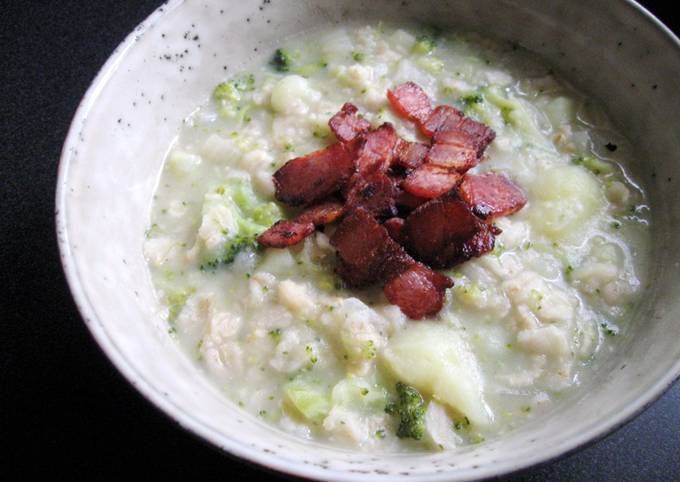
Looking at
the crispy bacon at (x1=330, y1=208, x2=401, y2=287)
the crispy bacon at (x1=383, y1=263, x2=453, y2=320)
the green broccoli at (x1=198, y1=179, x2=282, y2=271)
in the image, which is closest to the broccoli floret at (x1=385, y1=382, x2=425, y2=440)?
the crispy bacon at (x1=383, y1=263, x2=453, y2=320)

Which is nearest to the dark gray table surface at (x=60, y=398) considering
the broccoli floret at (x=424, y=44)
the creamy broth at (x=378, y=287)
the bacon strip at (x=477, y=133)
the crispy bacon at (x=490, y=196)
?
the creamy broth at (x=378, y=287)

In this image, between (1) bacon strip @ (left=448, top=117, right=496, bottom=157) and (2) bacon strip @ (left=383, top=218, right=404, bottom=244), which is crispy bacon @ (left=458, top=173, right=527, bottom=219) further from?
(2) bacon strip @ (left=383, top=218, right=404, bottom=244)

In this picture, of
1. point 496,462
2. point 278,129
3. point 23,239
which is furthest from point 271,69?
point 496,462

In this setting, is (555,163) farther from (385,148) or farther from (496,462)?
(496,462)

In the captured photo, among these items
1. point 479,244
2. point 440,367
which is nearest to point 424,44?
point 479,244

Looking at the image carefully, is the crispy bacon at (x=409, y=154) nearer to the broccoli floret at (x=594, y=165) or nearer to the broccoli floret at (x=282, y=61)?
the broccoli floret at (x=594, y=165)

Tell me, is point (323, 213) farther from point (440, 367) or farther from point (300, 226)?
point (440, 367)
